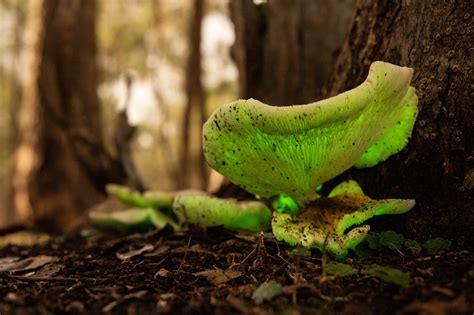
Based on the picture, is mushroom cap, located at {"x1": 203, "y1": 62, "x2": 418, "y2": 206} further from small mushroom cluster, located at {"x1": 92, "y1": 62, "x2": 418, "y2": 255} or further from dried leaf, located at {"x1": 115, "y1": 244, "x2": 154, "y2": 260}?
dried leaf, located at {"x1": 115, "y1": 244, "x2": 154, "y2": 260}

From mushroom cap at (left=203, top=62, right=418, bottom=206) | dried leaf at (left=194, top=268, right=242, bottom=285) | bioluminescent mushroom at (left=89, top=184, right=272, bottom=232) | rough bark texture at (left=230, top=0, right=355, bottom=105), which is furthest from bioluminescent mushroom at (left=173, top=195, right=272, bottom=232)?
rough bark texture at (left=230, top=0, right=355, bottom=105)

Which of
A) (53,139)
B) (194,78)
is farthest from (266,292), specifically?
(194,78)

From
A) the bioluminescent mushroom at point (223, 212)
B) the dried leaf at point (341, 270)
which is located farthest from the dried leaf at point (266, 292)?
the bioluminescent mushroom at point (223, 212)

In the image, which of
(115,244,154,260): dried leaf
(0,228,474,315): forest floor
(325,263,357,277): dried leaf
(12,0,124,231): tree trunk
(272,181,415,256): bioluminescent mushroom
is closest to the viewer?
(0,228,474,315): forest floor

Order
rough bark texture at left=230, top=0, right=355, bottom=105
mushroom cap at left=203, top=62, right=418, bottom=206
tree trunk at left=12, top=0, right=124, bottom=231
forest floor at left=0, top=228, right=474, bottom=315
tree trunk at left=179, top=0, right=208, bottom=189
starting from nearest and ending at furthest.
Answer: forest floor at left=0, top=228, right=474, bottom=315 < mushroom cap at left=203, top=62, right=418, bottom=206 < rough bark texture at left=230, top=0, right=355, bottom=105 < tree trunk at left=12, top=0, right=124, bottom=231 < tree trunk at left=179, top=0, right=208, bottom=189

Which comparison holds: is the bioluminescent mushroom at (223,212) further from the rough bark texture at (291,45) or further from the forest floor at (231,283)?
Result: the rough bark texture at (291,45)

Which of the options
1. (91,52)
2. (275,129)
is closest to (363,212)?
(275,129)
